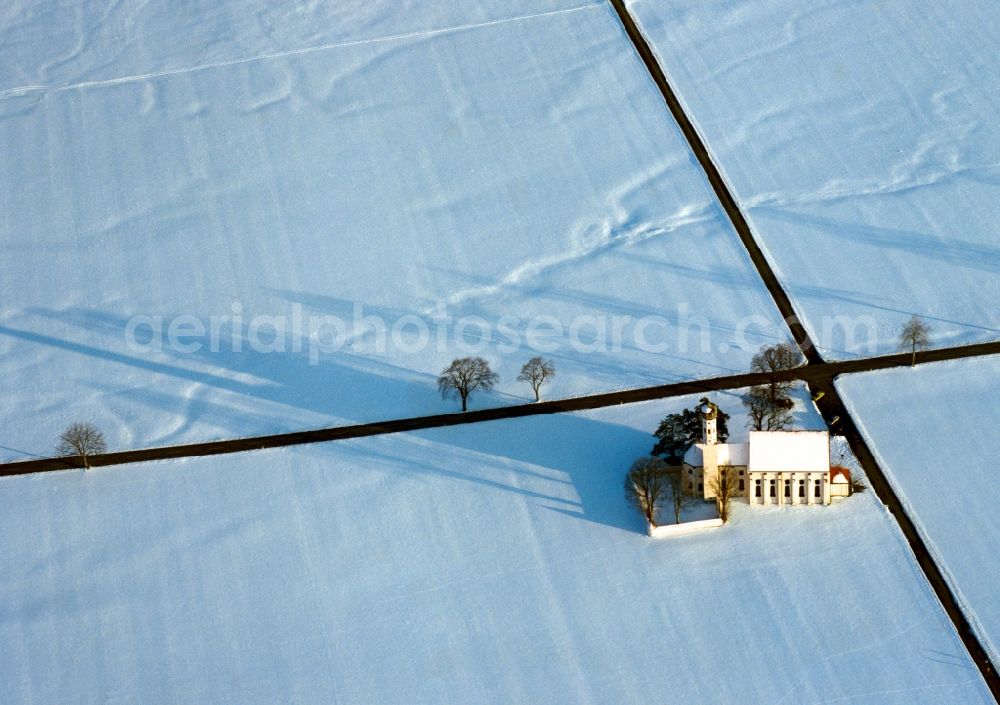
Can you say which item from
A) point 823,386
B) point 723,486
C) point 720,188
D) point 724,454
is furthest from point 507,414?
point 720,188

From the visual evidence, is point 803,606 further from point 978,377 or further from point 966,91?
point 966,91

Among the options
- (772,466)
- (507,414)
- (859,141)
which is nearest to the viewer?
(772,466)

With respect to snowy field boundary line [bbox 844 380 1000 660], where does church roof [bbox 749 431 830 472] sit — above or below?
above

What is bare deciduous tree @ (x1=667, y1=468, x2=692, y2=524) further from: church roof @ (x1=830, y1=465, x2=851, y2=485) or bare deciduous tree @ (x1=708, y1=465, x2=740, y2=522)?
church roof @ (x1=830, y1=465, x2=851, y2=485)

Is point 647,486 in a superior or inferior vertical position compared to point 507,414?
inferior

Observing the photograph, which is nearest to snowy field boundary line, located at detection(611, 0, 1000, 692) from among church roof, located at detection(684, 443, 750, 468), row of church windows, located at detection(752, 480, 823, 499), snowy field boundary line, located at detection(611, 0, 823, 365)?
snowy field boundary line, located at detection(611, 0, 823, 365)

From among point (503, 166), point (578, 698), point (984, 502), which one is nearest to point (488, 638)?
point (578, 698)

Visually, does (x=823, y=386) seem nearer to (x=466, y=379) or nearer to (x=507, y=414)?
(x=507, y=414)

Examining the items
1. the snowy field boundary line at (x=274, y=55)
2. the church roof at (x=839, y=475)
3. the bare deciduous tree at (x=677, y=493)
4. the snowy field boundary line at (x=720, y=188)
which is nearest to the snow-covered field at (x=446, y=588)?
the church roof at (x=839, y=475)
